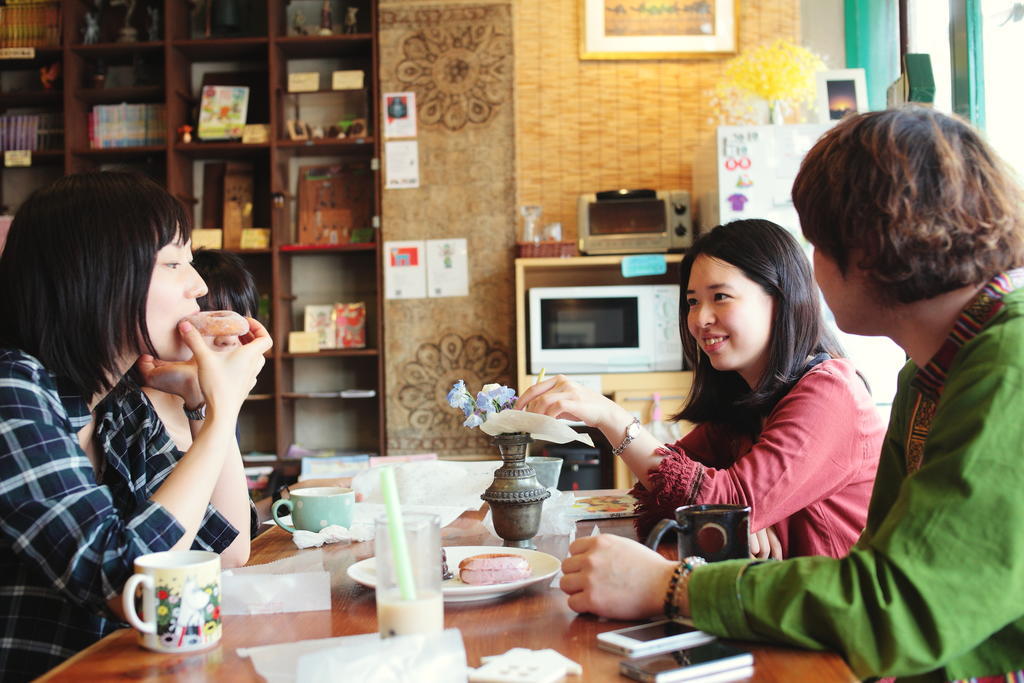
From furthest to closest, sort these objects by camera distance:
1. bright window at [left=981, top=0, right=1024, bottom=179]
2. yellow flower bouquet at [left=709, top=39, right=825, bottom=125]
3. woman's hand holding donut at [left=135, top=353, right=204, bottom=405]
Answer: yellow flower bouquet at [left=709, top=39, right=825, bottom=125] < bright window at [left=981, top=0, right=1024, bottom=179] < woman's hand holding donut at [left=135, top=353, right=204, bottom=405]

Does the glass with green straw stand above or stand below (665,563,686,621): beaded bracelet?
above

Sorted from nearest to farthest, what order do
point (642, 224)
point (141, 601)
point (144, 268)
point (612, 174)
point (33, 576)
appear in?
point (141, 601), point (33, 576), point (144, 268), point (642, 224), point (612, 174)

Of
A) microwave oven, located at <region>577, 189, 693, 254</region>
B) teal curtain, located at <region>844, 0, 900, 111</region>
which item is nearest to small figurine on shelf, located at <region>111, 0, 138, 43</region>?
microwave oven, located at <region>577, 189, 693, 254</region>

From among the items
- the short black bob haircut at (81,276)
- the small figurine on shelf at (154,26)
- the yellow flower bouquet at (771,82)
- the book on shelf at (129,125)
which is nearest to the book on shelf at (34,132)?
the book on shelf at (129,125)

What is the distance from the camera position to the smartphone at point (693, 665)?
805 mm

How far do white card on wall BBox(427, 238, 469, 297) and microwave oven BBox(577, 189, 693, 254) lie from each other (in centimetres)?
59

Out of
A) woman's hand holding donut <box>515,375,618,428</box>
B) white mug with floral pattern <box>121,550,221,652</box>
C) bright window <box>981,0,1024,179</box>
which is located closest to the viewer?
white mug with floral pattern <box>121,550,221,652</box>

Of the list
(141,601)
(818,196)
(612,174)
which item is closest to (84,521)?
(141,601)

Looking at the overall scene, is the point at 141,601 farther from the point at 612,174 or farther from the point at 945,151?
the point at 612,174

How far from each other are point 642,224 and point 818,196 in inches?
123

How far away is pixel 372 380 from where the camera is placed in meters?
4.53

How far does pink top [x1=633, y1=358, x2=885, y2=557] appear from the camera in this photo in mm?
1522

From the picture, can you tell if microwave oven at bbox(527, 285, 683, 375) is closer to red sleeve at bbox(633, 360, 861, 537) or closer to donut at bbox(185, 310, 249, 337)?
red sleeve at bbox(633, 360, 861, 537)

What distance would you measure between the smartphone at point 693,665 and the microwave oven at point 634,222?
327 cm
